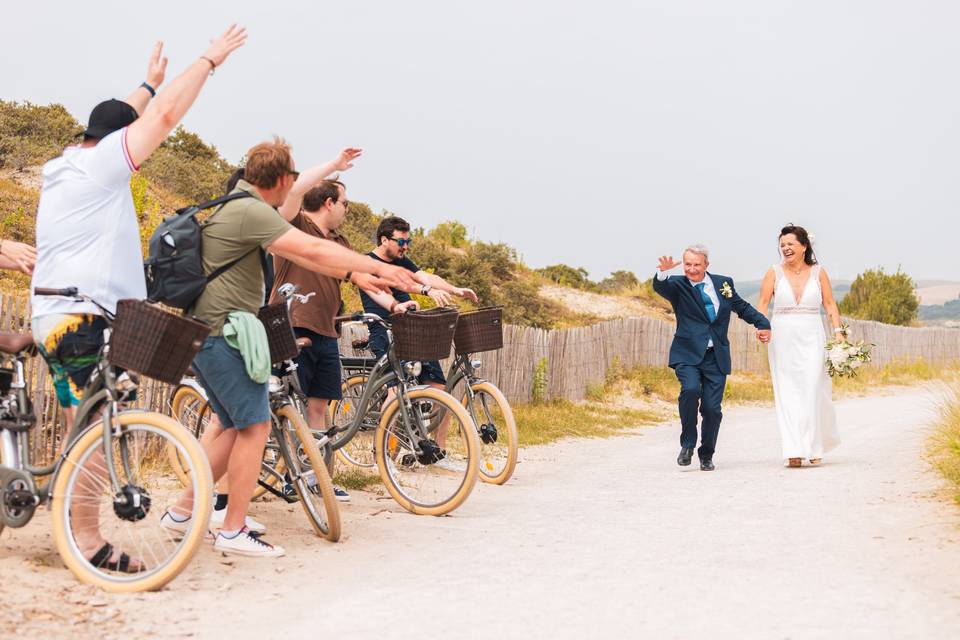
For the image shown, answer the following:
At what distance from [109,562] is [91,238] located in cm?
138

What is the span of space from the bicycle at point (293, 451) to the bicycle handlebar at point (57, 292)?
0.85 meters

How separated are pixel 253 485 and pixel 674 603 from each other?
82.5 inches

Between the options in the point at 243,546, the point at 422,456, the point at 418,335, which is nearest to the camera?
the point at 243,546

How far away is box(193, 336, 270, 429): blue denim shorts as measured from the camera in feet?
17.2

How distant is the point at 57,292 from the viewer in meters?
4.64

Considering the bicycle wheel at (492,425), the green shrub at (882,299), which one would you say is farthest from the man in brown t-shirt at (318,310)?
the green shrub at (882,299)

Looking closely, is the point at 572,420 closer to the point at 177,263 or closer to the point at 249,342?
the point at 249,342

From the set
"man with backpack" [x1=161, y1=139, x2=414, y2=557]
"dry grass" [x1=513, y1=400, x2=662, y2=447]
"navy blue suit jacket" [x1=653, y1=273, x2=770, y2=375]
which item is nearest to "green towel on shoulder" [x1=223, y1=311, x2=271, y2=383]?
"man with backpack" [x1=161, y1=139, x2=414, y2=557]

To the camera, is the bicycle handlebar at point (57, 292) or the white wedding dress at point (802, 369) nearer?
the bicycle handlebar at point (57, 292)

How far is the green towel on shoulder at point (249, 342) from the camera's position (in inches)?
205

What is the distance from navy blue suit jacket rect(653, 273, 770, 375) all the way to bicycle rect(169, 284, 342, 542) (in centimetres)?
395

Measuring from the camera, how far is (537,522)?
6.73 metres

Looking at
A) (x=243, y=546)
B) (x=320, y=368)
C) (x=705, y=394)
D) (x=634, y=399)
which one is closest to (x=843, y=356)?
(x=705, y=394)

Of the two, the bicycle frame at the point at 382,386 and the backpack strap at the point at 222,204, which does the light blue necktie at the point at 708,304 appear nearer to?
the bicycle frame at the point at 382,386
